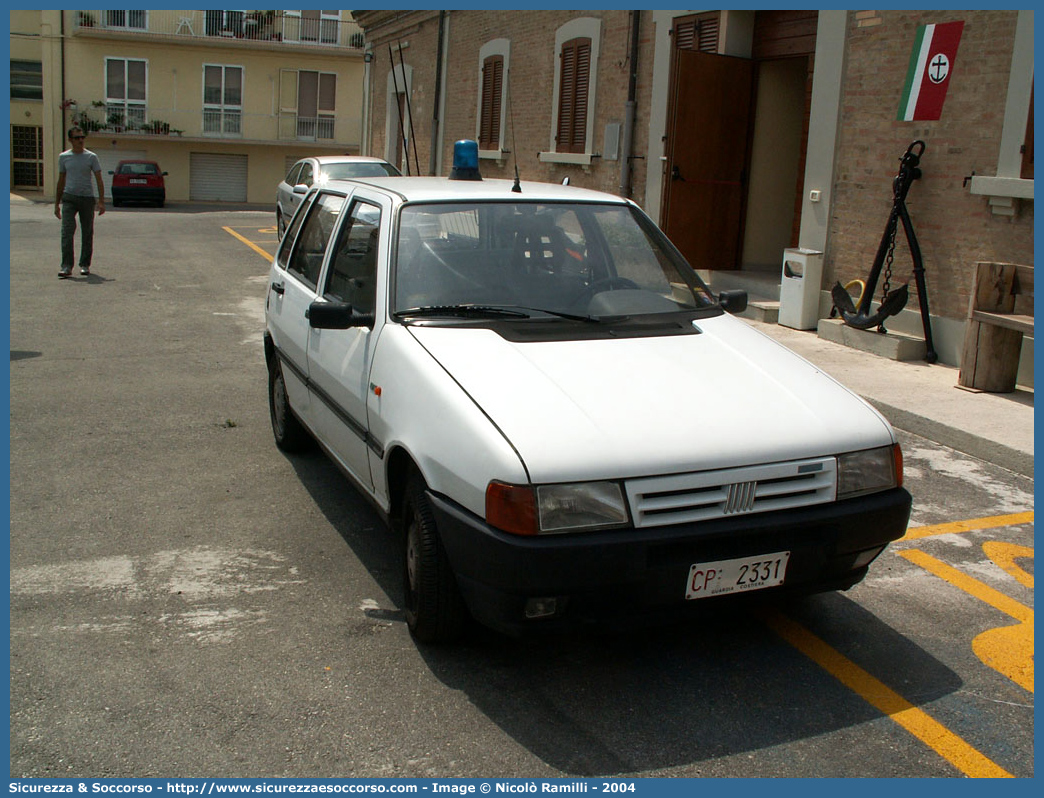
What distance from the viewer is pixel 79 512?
17.2 ft

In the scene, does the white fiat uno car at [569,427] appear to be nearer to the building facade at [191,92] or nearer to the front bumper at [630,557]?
the front bumper at [630,557]

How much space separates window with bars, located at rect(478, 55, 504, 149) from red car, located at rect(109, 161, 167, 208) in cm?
2052

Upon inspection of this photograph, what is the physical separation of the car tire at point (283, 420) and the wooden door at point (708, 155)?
24.9ft

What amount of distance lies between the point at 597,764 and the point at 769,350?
1.99 m

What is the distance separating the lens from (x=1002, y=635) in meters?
4.16

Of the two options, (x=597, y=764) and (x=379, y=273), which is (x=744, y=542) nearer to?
(x=597, y=764)

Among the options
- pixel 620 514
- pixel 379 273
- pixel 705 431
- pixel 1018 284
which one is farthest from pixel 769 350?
pixel 1018 284

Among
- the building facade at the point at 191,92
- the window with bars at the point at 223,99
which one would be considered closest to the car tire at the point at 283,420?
the building facade at the point at 191,92

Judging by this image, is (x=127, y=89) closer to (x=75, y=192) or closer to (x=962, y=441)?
(x=75, y=192)

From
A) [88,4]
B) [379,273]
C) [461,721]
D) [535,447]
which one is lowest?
[461,721]

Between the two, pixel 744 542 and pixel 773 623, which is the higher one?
pixel 744 542

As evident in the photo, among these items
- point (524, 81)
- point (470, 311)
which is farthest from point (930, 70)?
point (524, 81)

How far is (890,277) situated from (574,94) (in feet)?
24.8

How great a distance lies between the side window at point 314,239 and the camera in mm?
5422
